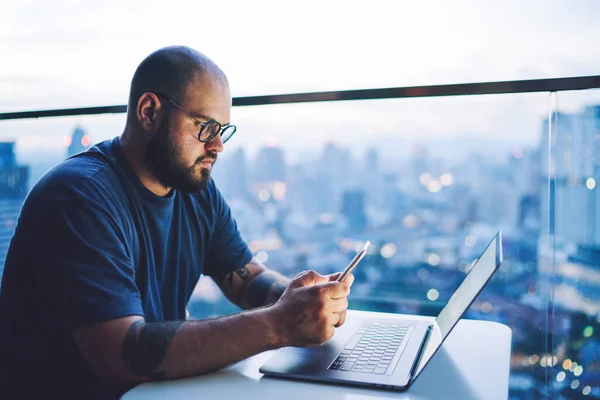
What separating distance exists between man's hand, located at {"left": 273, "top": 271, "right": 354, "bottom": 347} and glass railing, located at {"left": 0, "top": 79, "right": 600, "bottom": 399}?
0.16 m

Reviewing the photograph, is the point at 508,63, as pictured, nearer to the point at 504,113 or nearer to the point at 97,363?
the point at 504,113

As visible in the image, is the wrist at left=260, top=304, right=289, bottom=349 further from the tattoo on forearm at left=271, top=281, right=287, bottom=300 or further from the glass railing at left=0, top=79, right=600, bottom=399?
the tattoo on forearm at left=271, top=281, right=287, bottom=300

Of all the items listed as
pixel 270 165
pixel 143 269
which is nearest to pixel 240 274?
pixel 143 269

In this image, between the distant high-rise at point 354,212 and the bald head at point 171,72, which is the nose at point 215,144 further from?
the distant high-rise at point 354,212

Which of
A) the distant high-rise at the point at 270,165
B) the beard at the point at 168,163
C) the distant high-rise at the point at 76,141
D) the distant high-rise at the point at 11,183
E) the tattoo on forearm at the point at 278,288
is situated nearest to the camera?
the beard at the point at 168,163

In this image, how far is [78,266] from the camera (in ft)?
3.26

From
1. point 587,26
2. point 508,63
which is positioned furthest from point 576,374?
point 587,26

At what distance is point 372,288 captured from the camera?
85.0 inches

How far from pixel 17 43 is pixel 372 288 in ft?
6.53

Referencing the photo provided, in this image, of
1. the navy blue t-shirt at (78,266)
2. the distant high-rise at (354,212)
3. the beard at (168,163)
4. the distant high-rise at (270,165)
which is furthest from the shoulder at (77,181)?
the distant high-rise at (354,212)

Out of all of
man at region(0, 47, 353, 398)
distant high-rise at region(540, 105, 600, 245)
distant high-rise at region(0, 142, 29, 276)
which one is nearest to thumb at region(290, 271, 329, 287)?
man at region(0, 47, 353, 398)

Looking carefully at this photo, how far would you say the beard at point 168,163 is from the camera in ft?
4.31

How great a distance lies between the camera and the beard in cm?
131

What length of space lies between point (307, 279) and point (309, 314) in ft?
A: 0.52
